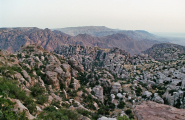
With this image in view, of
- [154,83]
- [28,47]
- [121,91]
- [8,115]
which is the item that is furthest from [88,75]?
[8,115]

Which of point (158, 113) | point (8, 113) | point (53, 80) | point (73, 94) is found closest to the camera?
point (8, 113)

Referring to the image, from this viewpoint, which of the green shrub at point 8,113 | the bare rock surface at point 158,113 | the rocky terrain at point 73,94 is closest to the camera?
the green shrub at point 8,113

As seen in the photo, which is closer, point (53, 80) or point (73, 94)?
point (53, 80)

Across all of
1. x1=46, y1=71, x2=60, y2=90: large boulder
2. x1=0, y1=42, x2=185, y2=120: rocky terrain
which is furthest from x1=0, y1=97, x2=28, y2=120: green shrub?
x1=46, y1=71, x2=60, y2=90: large boulder

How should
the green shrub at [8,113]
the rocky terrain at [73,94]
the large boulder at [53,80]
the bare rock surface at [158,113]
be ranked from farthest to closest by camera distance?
the large boulder at [53,80] → the bare rock surface at [158,113] → the rocky terrain at [73,94] → the green shrub at [8,113]

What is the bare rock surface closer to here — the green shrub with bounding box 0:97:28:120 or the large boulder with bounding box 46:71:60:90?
the green shrub with bounding box 0:97:28:120

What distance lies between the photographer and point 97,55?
14788cm

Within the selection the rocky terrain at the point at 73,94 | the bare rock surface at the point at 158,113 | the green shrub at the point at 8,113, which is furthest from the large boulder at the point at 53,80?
the green shrub at the point at 8,113

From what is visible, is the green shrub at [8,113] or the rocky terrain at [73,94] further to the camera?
the rocky terrain at [73,94]

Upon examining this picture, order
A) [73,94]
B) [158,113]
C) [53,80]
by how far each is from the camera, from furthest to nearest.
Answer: [73,94], [53,80], [158,113]

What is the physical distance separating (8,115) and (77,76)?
3652 centimetres

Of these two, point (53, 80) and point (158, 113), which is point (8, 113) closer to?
point (158, 113)

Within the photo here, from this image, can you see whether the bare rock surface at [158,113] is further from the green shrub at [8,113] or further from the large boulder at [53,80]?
the large boulder at [53,80]

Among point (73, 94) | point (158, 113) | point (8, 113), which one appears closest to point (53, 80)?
point (73, 94)
